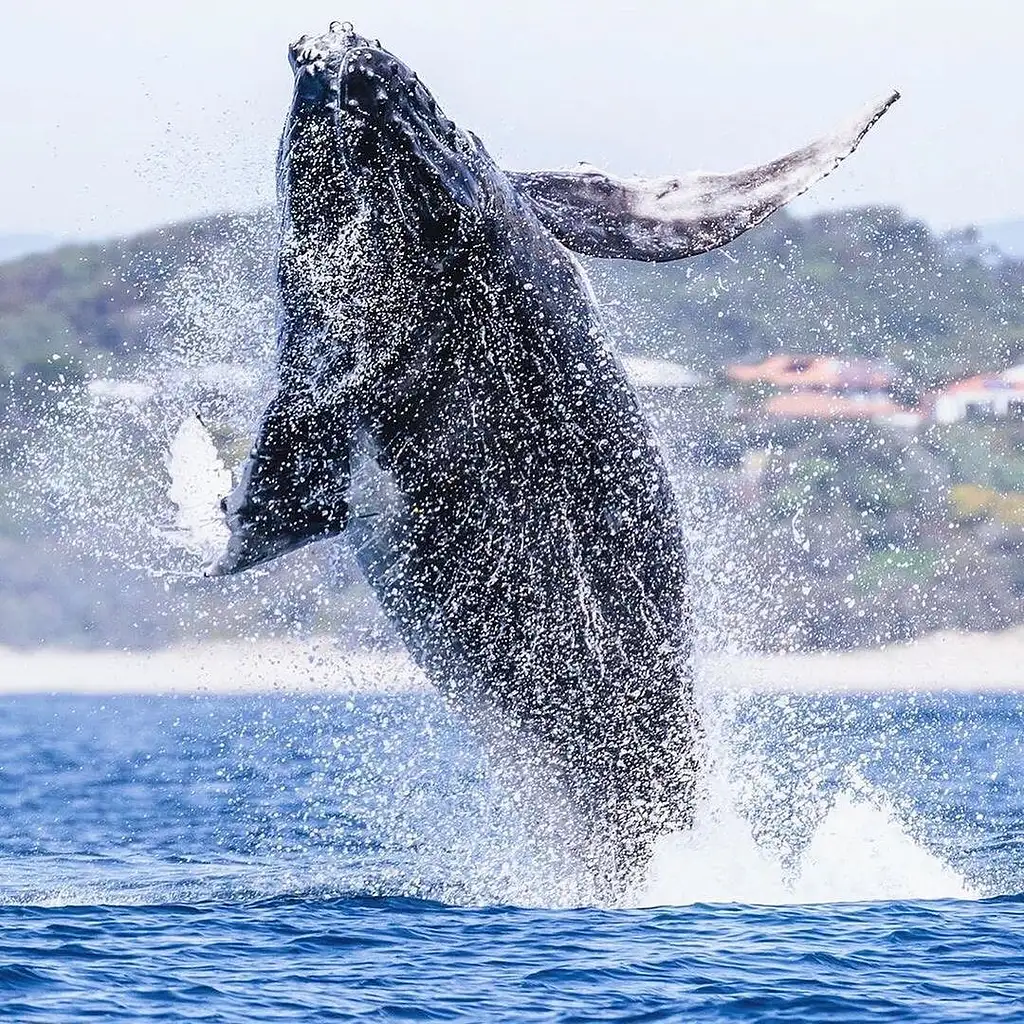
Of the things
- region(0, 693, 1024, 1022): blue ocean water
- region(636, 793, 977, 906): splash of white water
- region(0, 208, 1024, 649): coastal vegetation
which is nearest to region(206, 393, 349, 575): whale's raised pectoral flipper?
region(0, 693, 1024, 1022): blue ocean water

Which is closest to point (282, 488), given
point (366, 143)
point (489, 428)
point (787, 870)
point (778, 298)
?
point (489, 428)

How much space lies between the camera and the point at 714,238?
16062mm

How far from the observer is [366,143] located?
46.0ft

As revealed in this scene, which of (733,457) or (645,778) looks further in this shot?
(733,457)

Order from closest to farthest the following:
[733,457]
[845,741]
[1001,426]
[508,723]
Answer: [508,723], [845,741], [733,457], [1001,426]

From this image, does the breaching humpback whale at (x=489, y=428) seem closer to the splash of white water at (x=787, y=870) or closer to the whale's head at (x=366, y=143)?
the whale's head at (x=366, y=143)

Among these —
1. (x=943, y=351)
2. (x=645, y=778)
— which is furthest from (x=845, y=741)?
(x=943, y=351)

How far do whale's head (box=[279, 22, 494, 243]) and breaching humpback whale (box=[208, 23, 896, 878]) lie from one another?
0.02 m

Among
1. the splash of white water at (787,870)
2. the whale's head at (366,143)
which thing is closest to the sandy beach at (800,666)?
the splash of white water at (787,870)

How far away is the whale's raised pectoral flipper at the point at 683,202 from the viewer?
16.1 m

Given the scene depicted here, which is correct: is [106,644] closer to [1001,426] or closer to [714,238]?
[1001,426]

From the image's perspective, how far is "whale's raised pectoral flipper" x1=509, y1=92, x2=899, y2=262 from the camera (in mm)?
16062

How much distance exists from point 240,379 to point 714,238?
4198mm

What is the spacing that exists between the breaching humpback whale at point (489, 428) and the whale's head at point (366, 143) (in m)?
0.02
